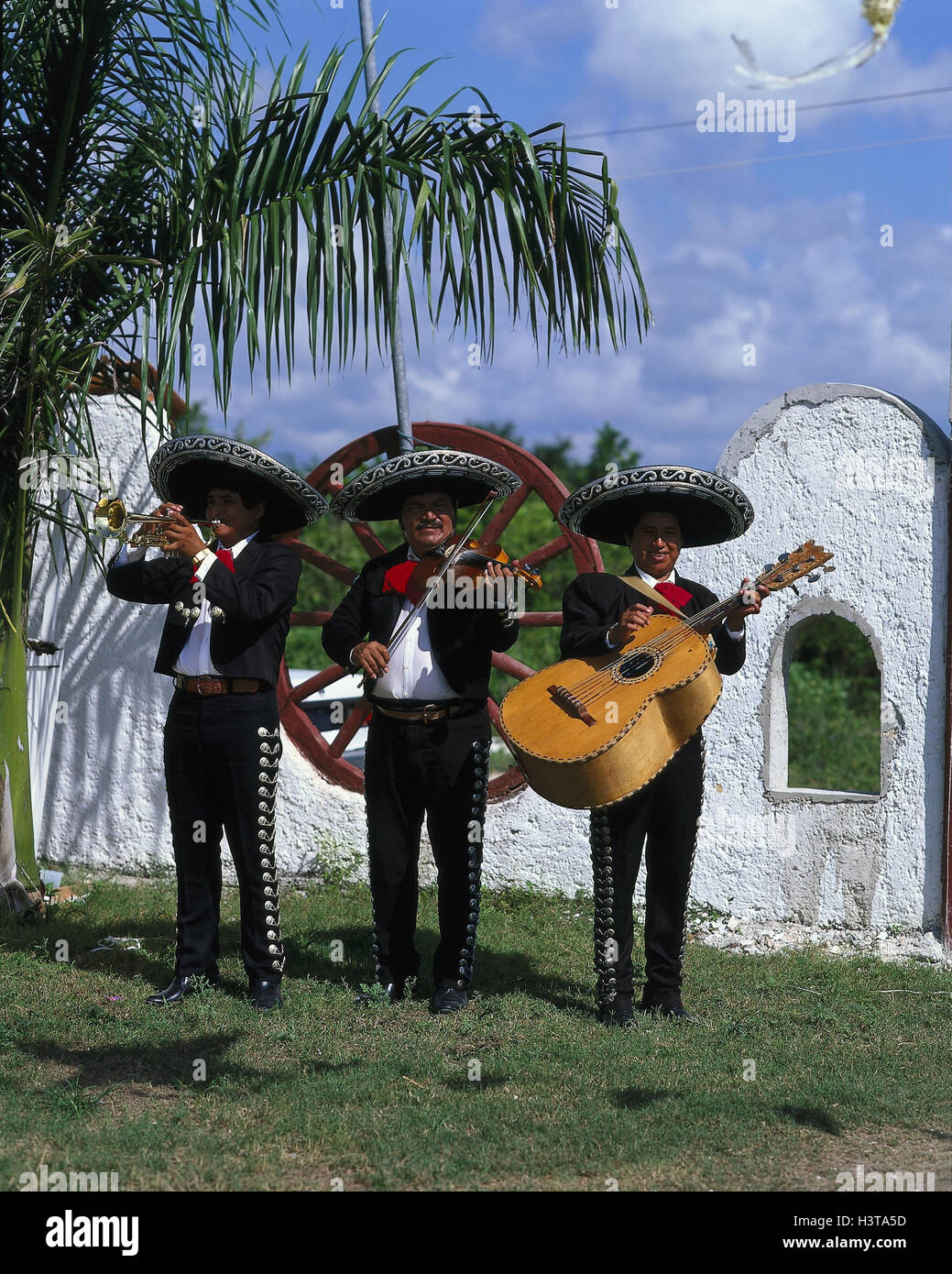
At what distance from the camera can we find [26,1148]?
3.39 m

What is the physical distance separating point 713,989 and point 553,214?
314cm

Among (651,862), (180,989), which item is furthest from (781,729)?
(180,989)

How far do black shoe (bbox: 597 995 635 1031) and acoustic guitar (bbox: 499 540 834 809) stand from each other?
2.44 ft

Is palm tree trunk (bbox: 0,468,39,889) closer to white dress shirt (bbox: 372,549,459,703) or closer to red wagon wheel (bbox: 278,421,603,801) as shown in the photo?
red wagon wheel (bbox: 278,421,603,801)

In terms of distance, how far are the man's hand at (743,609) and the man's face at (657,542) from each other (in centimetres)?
30

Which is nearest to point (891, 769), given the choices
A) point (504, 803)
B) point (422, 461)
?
point (504, 803)

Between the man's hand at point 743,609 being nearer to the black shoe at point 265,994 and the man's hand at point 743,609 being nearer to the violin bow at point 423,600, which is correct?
the violin bow at point 423,600

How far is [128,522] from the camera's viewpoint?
14.4ft

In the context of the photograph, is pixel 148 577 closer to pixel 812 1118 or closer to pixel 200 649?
pixel 200 649

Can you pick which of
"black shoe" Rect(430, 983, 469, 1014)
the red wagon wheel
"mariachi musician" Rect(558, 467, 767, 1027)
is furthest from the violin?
"black shoe" Rect(430, 983, 469, 1014)

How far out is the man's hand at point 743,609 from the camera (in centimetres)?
424

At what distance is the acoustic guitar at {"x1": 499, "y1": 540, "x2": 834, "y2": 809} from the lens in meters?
4.22

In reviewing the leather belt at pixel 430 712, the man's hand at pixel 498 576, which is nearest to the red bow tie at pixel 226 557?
the leather belt at pixel 430 712
